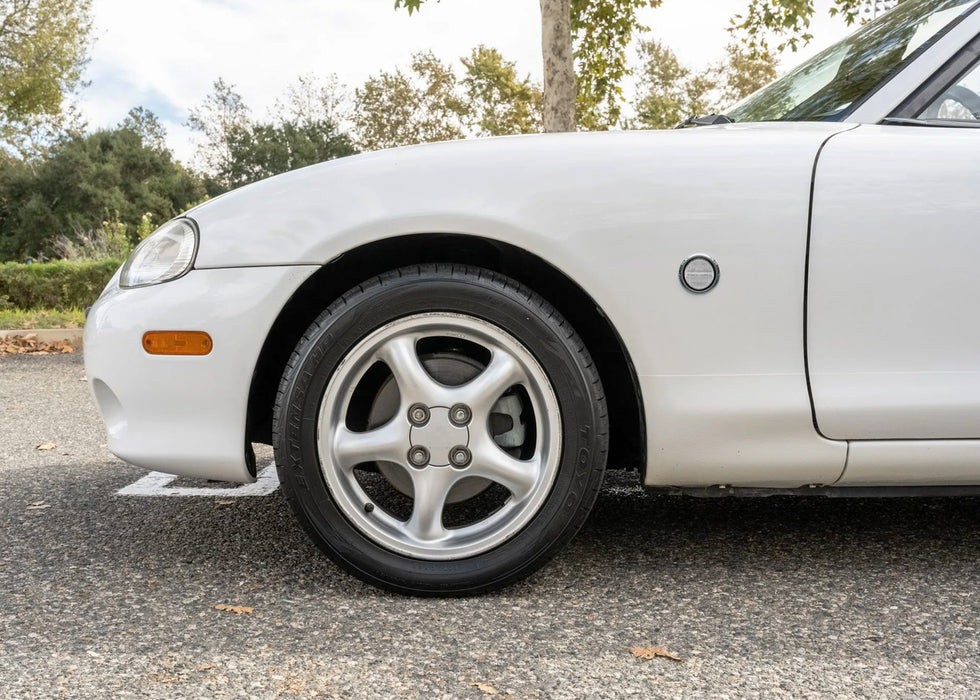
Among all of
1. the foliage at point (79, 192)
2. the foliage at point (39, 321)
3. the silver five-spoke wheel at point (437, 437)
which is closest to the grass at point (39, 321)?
the foliage at point (39, 321)

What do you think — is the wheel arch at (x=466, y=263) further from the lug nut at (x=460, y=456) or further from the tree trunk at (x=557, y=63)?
the tree trunk at (x=557, y=63)

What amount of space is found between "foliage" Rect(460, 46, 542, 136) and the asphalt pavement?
24740 mm

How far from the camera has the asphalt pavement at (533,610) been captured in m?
1.77

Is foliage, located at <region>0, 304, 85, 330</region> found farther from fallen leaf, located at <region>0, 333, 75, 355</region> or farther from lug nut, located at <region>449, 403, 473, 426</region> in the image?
lug nut, located at <region>449, 403, 473, 426</region>

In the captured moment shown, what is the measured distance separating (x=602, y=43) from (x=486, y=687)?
11009mm

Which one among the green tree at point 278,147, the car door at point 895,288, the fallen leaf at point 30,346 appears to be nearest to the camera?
the car door at point 895,288

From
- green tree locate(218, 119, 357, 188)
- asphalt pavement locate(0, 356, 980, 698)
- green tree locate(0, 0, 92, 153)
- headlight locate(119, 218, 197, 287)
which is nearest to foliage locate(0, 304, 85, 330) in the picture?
asphalt pavement locate(0, 356, 980, 698)

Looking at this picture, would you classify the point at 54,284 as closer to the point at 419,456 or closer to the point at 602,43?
the point at 602,43

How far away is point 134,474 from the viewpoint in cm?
348

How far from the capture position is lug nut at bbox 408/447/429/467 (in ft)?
7.01

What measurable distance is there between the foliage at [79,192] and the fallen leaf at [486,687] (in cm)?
3621

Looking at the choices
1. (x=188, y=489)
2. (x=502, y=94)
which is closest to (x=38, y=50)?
(x=502, y=94)

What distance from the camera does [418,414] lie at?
2137 millimetres

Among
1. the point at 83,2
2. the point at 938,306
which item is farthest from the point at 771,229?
the point at 83,2
